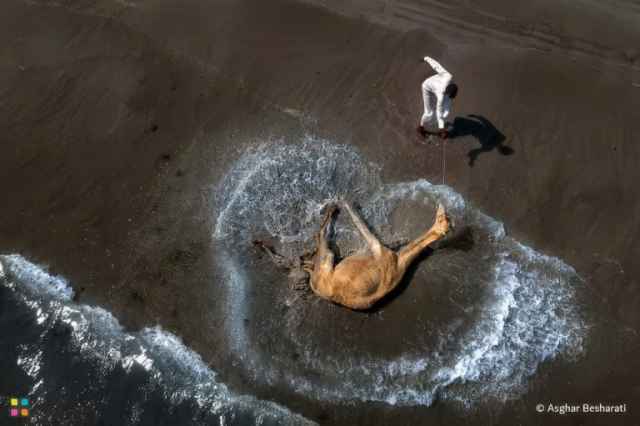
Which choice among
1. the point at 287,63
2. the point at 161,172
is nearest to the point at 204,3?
the point at 287,63

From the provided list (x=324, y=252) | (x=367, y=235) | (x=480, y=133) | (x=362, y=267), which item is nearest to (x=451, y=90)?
(x=480, y=133)

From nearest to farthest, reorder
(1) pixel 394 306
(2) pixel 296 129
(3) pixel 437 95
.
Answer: (1) pixel 394 306
(3) pixel 437 95
(2) pixel 296 129

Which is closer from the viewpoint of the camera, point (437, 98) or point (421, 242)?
point (421, 242)

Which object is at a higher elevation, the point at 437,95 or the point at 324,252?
the point at 437,95

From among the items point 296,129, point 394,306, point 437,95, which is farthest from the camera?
point 296,129

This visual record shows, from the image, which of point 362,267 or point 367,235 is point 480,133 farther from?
point 362,267

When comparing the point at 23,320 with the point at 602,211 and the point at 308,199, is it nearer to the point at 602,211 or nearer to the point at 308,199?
the point at 308,199

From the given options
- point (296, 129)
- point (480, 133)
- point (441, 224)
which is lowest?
point (441, 224)
